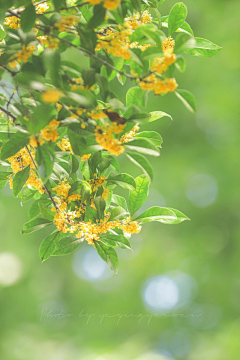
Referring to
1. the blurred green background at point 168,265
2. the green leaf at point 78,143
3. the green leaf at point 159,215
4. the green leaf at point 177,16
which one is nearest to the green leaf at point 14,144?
the green leaf at point 78,143

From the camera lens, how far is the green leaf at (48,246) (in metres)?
0.96

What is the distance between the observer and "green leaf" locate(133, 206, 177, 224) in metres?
0.97

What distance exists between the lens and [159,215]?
980 millimetres

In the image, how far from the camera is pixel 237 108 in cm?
425

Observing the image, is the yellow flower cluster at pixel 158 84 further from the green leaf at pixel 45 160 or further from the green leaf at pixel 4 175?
the green leaf at pixel 4 175

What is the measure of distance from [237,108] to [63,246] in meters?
3.87

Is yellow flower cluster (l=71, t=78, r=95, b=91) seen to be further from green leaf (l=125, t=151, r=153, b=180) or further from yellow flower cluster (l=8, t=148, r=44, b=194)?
yellow flower cluster (l=8, t=148, r=44, b=194)

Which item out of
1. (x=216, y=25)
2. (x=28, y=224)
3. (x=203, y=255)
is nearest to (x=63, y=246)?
(x=28, y=224)

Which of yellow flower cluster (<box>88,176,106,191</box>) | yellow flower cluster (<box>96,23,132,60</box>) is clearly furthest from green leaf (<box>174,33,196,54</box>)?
yellow flower cluster (<box>88,176,106,191</box>)

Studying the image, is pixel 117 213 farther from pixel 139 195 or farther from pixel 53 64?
pixel 53 64

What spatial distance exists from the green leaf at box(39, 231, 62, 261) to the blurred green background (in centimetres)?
297

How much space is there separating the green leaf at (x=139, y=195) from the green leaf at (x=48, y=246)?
255 millimetres

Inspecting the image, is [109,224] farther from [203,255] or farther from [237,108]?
[237,108]

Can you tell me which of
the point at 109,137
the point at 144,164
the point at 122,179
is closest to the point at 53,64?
the point at 109,137
